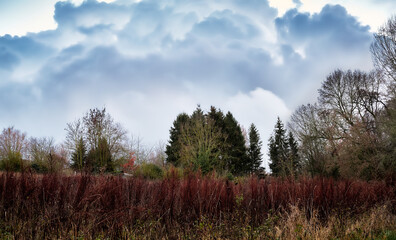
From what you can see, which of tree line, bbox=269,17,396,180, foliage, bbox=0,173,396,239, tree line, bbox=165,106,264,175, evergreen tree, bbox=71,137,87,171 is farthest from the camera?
tree line, bbox=165,106,264,175

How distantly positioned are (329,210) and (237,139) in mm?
27486

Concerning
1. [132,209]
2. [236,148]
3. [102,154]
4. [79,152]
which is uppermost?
[236,148]

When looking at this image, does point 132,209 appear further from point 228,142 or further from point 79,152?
point 228,142

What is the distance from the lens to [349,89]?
72.9 feet

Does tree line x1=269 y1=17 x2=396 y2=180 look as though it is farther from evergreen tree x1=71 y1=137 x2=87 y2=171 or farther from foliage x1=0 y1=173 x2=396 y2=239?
evergreen tree x1=71 y1=137 x2=87 y2=171

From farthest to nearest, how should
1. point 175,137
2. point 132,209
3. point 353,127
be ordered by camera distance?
point 175,137, point 353,127, point 132,209

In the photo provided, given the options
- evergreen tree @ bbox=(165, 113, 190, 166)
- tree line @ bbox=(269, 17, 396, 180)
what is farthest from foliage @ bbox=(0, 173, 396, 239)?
evergreen tree @ bbox=(165, 113, 190, 166)

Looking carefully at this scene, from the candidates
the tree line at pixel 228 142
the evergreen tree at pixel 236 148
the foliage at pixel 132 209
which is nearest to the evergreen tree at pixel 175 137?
the tree line at pixel 228 142

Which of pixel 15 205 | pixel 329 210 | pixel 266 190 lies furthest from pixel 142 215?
pixel 329 210

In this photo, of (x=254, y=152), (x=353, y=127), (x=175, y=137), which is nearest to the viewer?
(x=353, y=127)

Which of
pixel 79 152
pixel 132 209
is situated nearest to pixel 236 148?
pixel 79 152

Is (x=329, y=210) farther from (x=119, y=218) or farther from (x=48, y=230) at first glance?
(x=48, y=230)

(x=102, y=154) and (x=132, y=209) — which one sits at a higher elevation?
(x=102, y=154)

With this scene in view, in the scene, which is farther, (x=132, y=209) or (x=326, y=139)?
(x=326, y=139)
